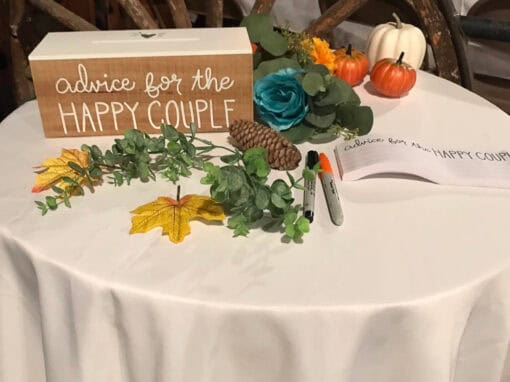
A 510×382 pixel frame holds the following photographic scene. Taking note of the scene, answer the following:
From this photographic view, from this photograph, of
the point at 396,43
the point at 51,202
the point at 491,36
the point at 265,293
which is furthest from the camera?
the point at 491,36

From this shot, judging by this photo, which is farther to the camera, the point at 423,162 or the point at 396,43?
the point at 396,43

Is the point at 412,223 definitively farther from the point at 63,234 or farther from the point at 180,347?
the point at 63,234

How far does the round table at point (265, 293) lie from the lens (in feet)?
1.94

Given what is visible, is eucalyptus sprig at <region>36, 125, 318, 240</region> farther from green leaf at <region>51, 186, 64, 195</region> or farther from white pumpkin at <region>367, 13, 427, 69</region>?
white pumpkin at <region>367, 13, 427, 69</region>

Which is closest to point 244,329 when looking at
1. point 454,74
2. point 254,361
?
point 254,361

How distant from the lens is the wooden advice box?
0.84m

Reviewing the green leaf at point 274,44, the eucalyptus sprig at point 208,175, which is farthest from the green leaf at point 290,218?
the green leaf at point 274,44

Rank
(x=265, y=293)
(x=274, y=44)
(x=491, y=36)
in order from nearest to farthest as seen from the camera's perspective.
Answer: (x=265, y=293)
(x=274, y=44)
(x=491, y=36)

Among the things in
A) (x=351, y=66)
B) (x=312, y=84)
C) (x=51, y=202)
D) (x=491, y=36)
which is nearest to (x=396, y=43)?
Answer: (x=351, y=66)

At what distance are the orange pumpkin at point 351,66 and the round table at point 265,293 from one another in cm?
35

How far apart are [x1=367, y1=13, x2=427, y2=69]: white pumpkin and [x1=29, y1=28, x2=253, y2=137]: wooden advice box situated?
372 millimetres

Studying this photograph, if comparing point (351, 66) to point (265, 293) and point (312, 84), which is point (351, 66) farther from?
point (265, 293)

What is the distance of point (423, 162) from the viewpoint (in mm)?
778

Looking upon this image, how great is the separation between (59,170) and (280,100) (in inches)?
12.6
